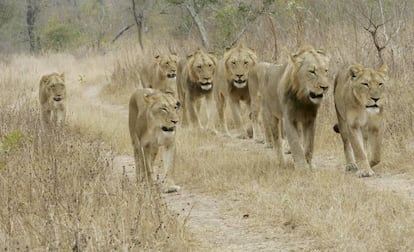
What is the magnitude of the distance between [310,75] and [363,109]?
0.65 meters

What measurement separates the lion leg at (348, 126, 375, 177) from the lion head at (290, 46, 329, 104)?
1.71ft

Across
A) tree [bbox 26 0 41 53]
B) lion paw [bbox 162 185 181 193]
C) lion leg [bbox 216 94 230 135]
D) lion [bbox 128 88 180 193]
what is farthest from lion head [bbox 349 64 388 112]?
tree [bbox 26 0 41 53]

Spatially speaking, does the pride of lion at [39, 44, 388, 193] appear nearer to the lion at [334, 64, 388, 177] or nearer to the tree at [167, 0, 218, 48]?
the lion at [334, 64, 388, 177]

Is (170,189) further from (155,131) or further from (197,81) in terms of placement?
(197,81)

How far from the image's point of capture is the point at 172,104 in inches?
275

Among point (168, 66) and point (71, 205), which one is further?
point (168, 66)

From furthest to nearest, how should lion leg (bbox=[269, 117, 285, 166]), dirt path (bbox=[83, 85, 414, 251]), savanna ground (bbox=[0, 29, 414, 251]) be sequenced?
lion leg (bbox=[269, 117, 285, 166]) < dirt path (bbox=[83, 85, 414, 251]) < savanna ground (bbox=[0, 29, 414, 251])

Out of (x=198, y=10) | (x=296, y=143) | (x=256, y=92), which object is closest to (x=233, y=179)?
(x=296, y=143)

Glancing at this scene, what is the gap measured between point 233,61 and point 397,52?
276 centimetres

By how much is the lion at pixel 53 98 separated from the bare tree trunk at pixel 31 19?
25.8 metres

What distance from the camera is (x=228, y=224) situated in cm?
579

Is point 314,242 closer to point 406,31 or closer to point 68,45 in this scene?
point 406,31

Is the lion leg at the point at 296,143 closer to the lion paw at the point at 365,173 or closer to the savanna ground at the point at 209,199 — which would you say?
the savanna ground at the point at 209,199

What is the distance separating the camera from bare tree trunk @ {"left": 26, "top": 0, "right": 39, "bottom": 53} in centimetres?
3609
